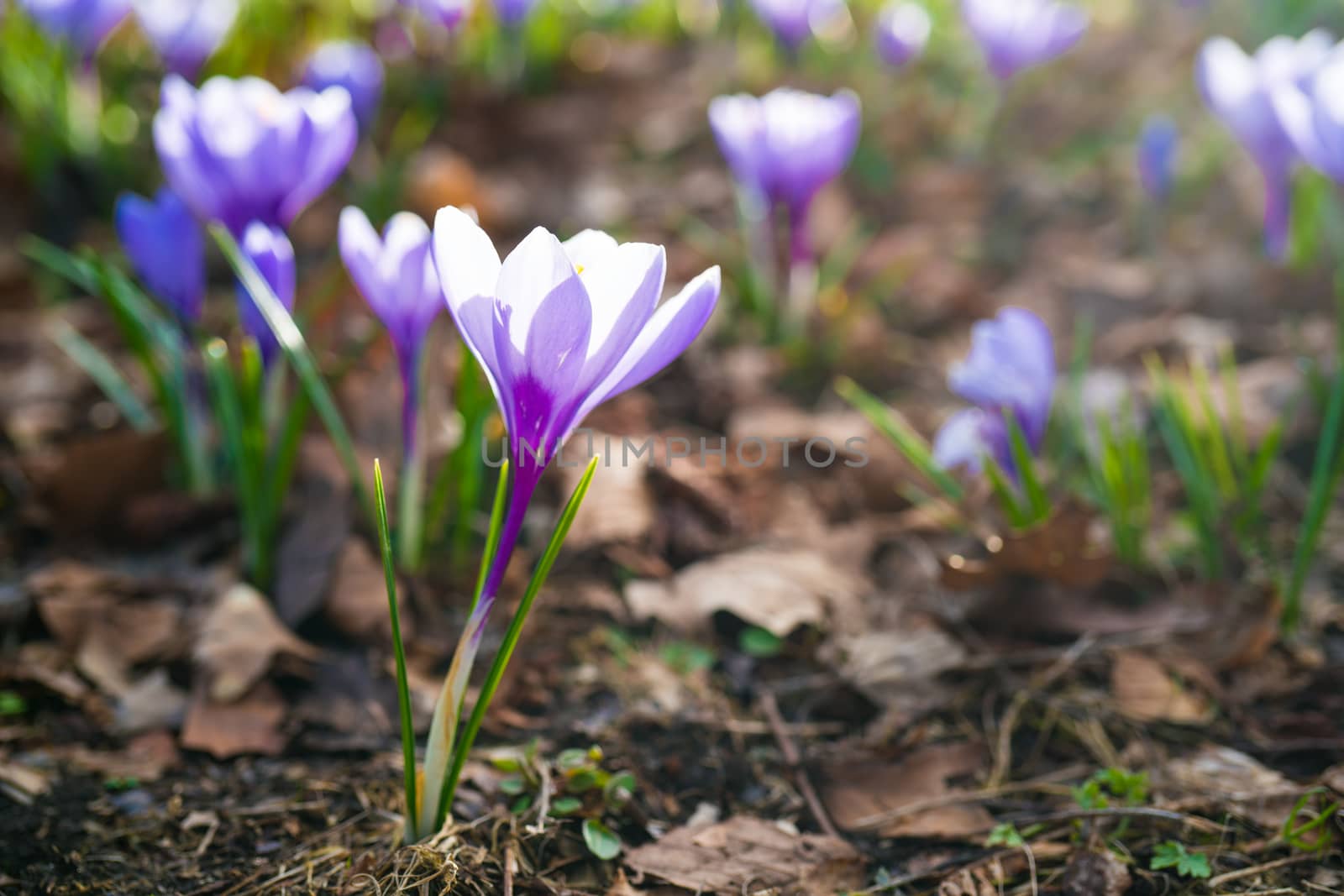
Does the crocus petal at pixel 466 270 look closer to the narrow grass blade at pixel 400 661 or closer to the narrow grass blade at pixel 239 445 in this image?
the narrow grass blade at pixel 400 661

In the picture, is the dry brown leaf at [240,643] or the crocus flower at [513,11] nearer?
the dry brown leaf at [240,643]

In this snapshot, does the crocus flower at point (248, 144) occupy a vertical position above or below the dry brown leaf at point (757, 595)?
above

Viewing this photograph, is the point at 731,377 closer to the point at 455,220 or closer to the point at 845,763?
the point at 845,763

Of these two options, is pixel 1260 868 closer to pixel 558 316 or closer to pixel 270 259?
pixel 558 316

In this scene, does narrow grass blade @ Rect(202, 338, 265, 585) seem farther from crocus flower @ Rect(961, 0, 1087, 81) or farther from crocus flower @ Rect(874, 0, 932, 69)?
crocus flower @ Rect(961, 0, 1087, 81)

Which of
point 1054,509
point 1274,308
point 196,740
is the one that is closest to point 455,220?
point 196,740

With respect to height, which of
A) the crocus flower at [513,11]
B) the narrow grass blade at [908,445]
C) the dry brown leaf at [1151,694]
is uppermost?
the crocus flower at [513,11]

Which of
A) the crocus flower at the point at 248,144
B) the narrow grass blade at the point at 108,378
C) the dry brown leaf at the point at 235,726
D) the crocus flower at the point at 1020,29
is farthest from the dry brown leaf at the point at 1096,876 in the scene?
the crocus flower at the point at 1020,29
